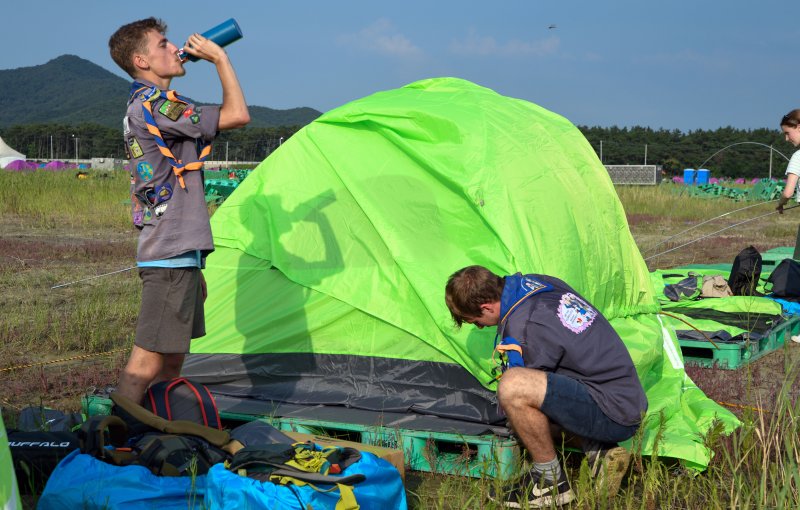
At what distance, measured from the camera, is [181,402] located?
3643 mm

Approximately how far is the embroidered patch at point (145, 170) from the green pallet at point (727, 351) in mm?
3930

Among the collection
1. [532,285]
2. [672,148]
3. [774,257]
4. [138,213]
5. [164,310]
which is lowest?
→ [774,257]

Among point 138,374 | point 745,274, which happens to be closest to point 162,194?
point 138,374

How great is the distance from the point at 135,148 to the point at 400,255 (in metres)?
1.45

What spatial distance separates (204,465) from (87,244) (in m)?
8.94

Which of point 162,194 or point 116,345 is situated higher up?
point 162,194

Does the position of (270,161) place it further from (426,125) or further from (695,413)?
(695,413)

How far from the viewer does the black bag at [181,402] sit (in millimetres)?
3596

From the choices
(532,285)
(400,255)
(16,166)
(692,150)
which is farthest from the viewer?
(692,150)

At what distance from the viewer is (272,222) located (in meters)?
4.86

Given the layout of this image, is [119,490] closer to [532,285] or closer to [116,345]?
[532,285]

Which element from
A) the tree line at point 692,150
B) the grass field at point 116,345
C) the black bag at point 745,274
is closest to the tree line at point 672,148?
the tree line at point 692,150

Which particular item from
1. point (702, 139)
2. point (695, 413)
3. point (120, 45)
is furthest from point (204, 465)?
point (702, 139)

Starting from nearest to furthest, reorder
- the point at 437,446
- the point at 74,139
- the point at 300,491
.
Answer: the point at 300,491 → the point at 437,446 → the point at 74,139
